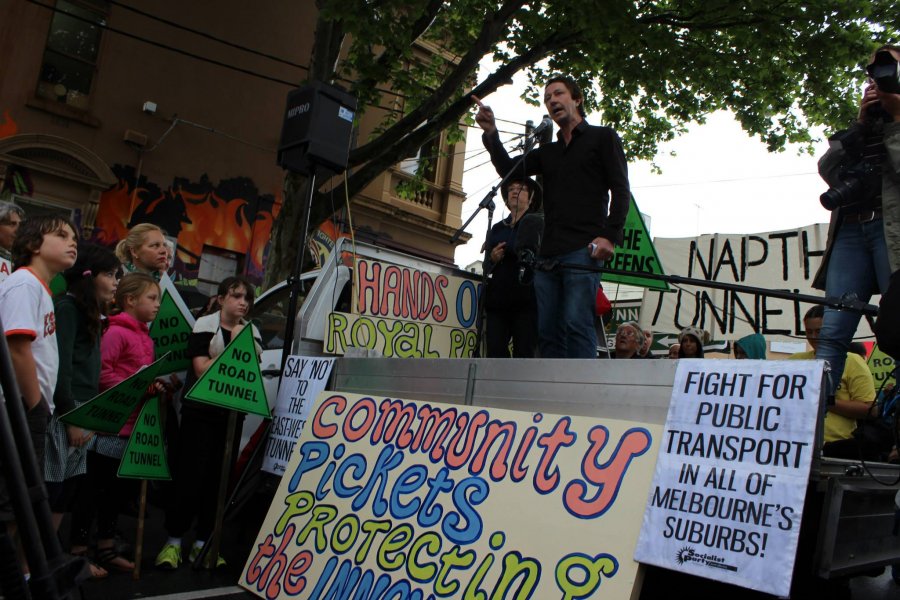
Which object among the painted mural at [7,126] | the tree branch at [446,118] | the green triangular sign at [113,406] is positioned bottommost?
the green triangular sign at [113,406]

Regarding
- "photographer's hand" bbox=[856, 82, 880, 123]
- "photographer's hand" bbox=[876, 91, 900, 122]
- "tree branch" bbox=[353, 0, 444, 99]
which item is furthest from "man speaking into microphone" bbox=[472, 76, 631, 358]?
"tree branch" bbox=[353, 0, 444, 99]

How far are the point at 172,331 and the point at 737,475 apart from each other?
12.1 ft

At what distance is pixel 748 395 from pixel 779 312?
4953mm

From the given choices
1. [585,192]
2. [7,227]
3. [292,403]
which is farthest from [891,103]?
[7,227]

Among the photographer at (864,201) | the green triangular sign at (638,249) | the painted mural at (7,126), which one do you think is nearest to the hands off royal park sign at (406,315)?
the green triangular sign at (638,249)

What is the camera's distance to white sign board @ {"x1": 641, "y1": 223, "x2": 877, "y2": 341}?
22.7 ft

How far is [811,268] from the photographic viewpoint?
22.6ft

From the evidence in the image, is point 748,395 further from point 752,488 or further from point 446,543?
point 446,543

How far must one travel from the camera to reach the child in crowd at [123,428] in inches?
161

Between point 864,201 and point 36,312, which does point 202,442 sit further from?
point 864,201

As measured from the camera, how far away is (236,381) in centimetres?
427

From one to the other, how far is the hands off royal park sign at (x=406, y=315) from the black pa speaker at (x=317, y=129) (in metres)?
0.77

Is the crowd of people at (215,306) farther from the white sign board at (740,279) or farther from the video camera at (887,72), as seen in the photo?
the white sign board at (740,279)

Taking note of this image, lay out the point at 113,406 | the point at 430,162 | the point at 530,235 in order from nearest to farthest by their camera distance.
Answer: the point at 113,406 → the point at 530,235 → the point at 430,162
